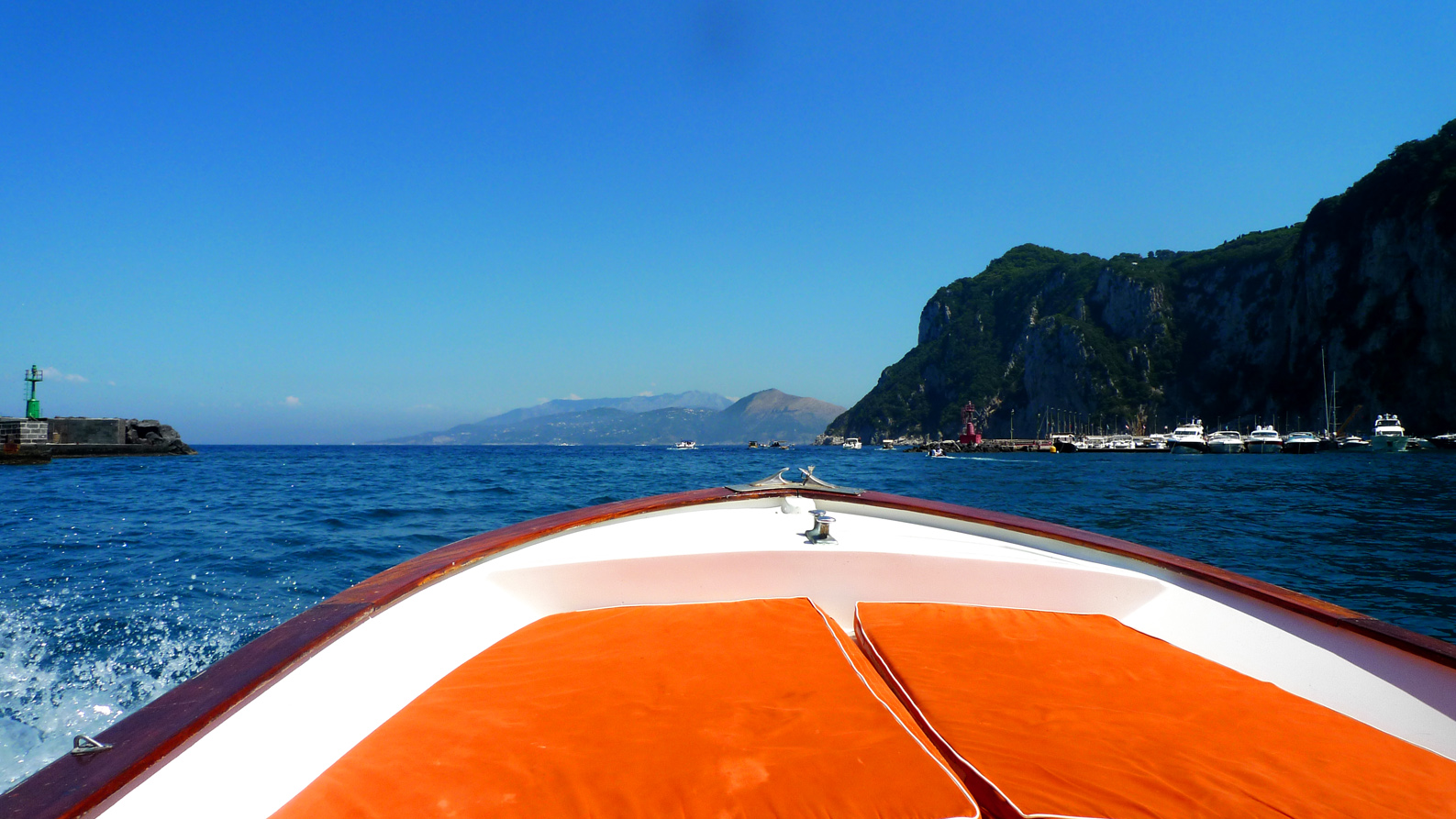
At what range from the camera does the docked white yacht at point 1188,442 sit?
49.2m

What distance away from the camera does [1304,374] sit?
52.8 meters

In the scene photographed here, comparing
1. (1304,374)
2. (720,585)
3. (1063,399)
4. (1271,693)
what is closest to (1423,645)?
(1271,693)

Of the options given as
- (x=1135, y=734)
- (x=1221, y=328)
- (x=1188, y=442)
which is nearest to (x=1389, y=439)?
(x=1188, y=442)

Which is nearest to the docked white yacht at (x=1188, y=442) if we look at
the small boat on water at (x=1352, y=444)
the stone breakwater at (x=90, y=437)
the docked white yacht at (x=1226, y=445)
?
the docked white yacht at (x=1226, y=445)

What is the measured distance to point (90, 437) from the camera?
34.7 meters

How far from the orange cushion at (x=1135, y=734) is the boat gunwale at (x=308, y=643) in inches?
13.0

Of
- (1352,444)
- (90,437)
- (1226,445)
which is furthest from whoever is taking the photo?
(1226,445)

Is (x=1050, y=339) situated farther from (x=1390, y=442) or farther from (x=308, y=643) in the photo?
(x=308, y=643)

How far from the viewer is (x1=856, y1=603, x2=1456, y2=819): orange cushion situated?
2.97 feet

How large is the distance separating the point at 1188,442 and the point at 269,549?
5936cm

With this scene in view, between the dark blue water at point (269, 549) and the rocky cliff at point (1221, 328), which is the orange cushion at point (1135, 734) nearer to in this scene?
the dark blue water at point (269, 549)

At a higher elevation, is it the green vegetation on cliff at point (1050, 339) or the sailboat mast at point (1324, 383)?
the green vegetation on cliff at point (1050, 339)

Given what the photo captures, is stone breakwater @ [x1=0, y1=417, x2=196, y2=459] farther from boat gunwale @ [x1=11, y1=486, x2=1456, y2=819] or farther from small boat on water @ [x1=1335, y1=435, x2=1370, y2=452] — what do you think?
small boat on water @ [x1=1335, y1=435, x2=1370, y2=452]

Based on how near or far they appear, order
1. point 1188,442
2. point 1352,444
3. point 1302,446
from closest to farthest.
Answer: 1. point 1352,444
2. point 1302,446
3. point 1188,442
